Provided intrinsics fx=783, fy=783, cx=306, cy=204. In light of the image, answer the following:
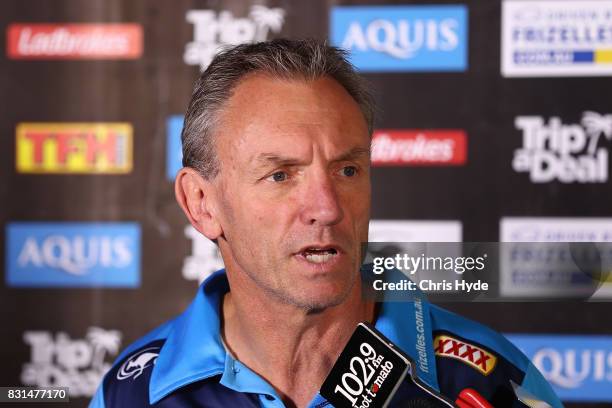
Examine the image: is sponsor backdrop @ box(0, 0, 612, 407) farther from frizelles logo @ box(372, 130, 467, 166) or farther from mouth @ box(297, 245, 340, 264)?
mouth @ box(297, 245, 340, 264)

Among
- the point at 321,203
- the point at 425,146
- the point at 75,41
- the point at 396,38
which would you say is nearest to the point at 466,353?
the point at 321,203

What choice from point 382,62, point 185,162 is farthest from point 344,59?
point 382,62

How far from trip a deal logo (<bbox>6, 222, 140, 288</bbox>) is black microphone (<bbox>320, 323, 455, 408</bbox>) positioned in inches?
70.0

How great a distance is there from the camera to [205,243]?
7.91ft

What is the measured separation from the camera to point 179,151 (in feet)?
8.00

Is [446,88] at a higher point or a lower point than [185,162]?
higher

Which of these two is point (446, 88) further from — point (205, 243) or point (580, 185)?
point (205, 243)

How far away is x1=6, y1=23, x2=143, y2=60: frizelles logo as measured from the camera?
246 cm

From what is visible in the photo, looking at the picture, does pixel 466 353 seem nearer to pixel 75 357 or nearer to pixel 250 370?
pixel 250 370

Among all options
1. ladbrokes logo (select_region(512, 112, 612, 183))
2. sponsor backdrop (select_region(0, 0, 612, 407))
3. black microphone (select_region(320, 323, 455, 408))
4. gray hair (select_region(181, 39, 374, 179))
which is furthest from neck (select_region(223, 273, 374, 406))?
ladbrokes logo (select_region(512, 112, 612, 183))

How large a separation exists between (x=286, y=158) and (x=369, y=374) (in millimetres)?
347

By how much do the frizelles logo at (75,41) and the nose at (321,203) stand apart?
1646mm

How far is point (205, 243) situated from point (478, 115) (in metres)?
0.92

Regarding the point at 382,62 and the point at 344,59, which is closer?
the point at 344,59
